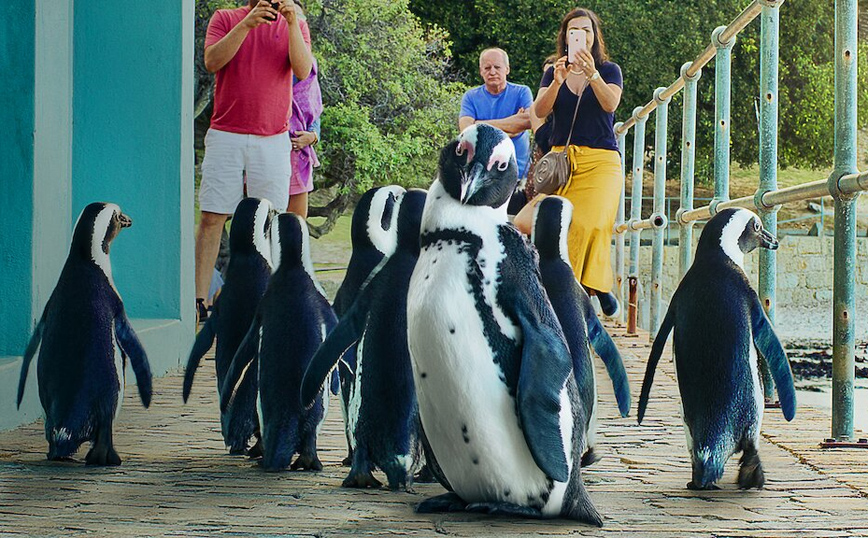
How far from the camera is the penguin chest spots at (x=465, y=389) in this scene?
227 cm

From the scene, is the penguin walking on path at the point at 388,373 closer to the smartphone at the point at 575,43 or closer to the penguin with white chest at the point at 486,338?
the penguin with white chest at the point at 486,338

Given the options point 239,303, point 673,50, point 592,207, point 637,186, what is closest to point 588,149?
point 592,207

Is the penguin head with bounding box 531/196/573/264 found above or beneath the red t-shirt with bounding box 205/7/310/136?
beneath

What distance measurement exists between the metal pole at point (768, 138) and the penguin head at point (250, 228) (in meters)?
1.77

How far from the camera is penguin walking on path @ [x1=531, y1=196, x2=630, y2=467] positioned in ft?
9.76

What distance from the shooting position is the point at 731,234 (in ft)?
9.61

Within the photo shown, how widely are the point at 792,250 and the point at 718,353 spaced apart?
1928 centimetres

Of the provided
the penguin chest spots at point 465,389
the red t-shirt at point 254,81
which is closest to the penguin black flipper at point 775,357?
the penguin chest spots at point 465,389

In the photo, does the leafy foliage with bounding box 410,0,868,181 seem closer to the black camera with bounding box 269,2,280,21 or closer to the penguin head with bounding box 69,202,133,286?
the black camera with bounding box 269,2,280,21

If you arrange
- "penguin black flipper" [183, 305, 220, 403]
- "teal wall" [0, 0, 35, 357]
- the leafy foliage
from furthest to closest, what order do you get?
the leafy foliage → "teal wall" [0, 0, 35, 357] → "penguin black flipper" [183, 305, 220, 403]

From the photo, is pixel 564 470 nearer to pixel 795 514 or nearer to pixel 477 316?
pixel 477 316

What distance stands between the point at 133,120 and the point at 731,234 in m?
3.80

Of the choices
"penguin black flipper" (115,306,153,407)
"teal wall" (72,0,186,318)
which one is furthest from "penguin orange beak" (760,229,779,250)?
"teal wall" (72,0,186,318)

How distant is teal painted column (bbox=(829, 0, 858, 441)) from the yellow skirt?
1.30 metres
